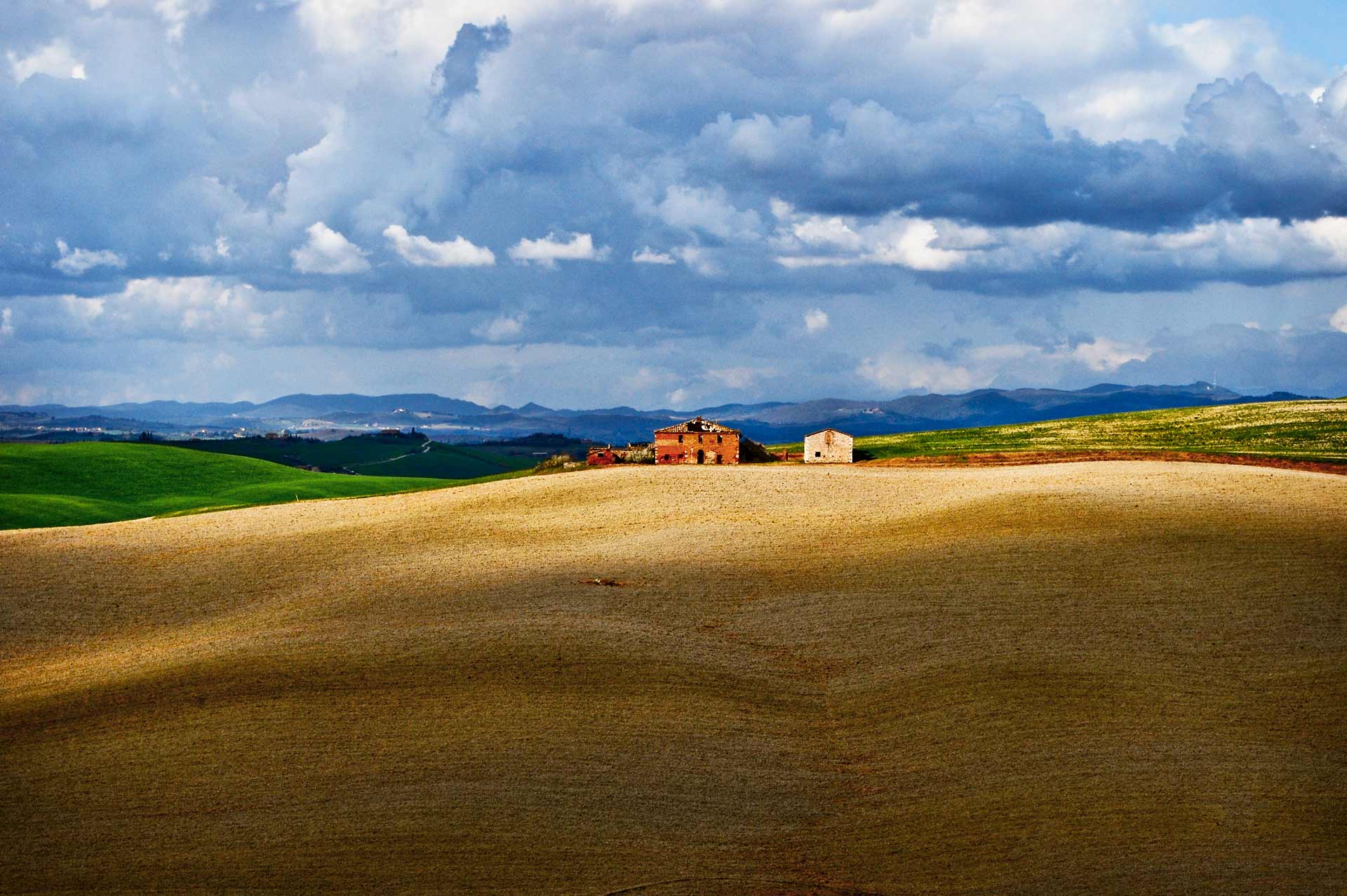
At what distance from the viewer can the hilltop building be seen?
8225 cm

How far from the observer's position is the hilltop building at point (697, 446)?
82.2m

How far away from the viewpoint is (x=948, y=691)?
30328mm

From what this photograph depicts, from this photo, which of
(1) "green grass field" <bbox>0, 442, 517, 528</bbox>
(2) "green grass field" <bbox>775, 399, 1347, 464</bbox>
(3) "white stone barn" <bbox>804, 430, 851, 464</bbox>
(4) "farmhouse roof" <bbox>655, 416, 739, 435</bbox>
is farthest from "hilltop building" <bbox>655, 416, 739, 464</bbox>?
(1) "green grass field" <bbox>0, 442, 517, 528</bbox>

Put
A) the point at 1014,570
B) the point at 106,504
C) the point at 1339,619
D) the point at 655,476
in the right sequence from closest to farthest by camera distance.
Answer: the point at 1339,619, the point at 1014,570, the point at 655,476, the point at 106,504

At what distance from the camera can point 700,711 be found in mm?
29172

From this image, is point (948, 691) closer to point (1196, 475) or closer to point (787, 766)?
point (787, 766)

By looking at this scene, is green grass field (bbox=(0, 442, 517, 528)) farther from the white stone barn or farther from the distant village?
the white stone barn

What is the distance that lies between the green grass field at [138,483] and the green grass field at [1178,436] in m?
36.2

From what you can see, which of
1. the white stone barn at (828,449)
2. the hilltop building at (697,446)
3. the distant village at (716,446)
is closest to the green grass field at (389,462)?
the hilltop building at (697,446)

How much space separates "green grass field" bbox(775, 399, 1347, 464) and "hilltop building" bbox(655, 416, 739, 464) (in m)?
11.3

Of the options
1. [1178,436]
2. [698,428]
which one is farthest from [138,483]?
[1178,436]

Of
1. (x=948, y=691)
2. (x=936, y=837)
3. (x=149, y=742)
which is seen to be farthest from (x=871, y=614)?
(x=149, y=742)

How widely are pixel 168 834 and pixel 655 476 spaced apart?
44.4 metres

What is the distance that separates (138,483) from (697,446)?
4405 cm
